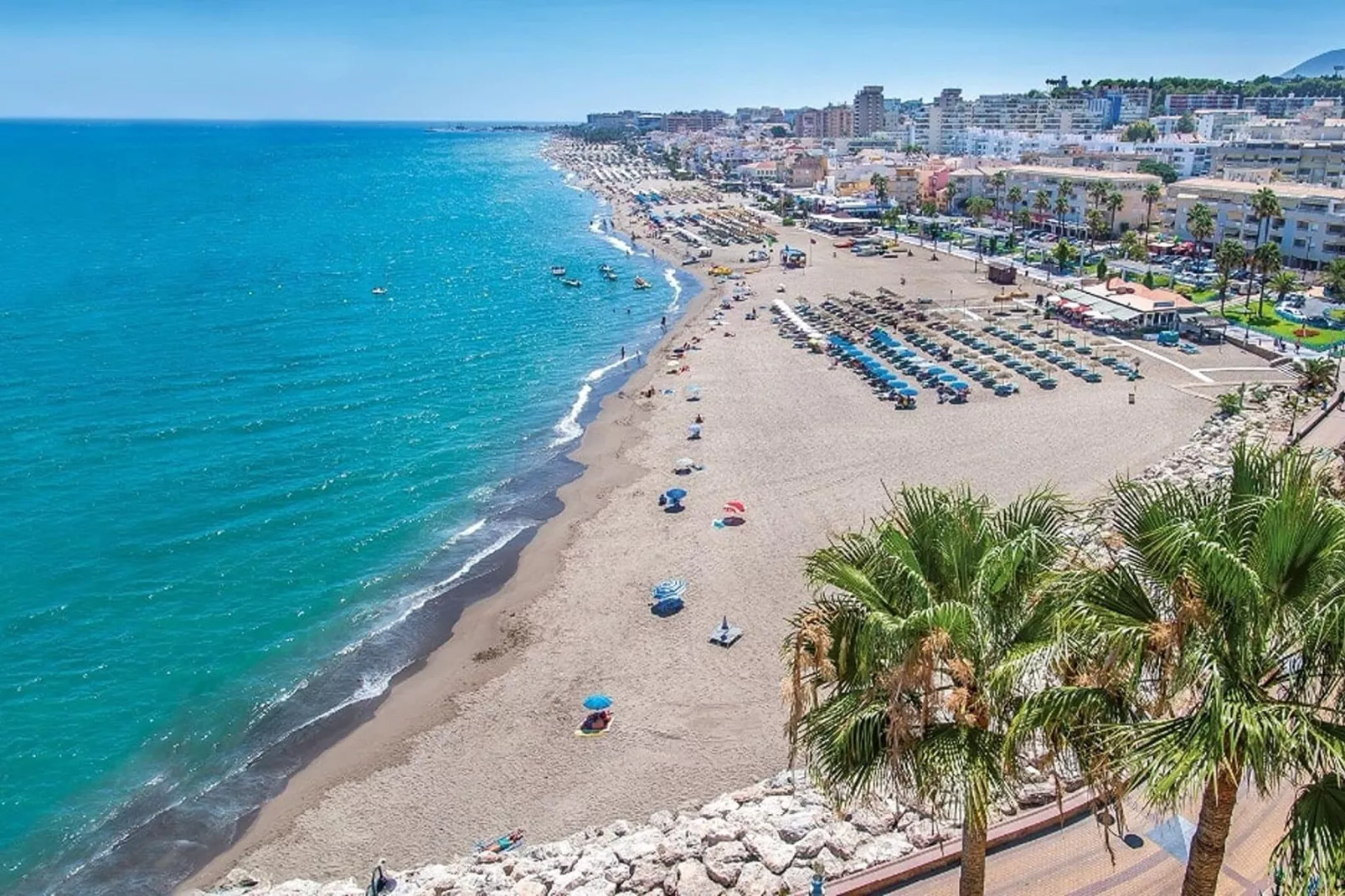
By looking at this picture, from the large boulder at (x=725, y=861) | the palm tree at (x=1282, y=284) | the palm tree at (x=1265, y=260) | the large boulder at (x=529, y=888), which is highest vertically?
the palm tree at (x=1265, y=260)

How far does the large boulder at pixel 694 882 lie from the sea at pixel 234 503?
13.6m

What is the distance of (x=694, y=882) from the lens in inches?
697

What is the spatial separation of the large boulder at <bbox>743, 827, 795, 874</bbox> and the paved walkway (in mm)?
2381

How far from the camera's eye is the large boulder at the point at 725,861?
1753 cm

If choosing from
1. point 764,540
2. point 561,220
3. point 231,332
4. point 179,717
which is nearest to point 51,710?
point 179,717

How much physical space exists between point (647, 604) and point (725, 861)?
16534 millimetres

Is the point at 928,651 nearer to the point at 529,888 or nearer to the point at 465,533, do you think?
the point at 529,888

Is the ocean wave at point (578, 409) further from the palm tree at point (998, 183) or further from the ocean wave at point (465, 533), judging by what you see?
the palm tree at point (998, 183)

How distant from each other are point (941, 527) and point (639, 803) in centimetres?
1692

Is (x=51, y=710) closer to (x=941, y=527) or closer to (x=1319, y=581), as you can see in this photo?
(x=941, y=527)

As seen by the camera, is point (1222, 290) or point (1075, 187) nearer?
point (1222, 290)

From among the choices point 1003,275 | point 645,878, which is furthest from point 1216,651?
point 1003,275

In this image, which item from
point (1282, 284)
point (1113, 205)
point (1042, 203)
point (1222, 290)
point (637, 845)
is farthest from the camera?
point (1042, 203)

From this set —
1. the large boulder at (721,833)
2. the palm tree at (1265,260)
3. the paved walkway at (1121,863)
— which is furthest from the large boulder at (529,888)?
the palm tree at (1265,260)
